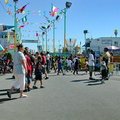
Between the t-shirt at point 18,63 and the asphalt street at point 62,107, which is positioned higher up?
the t-shirt at point 18,63

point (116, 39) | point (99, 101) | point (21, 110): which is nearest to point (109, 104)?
point (99, 101)

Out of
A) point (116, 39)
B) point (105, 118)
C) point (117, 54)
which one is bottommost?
point (105, 118)

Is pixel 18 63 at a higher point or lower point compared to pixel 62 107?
higher

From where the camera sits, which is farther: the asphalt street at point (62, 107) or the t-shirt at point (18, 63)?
the t-shirt at point (18, 63)

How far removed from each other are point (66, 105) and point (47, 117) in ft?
3.82

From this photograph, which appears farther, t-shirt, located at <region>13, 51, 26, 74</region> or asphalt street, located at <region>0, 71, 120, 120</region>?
t-shirt, located at <region>13, 51, 26, 74</region>

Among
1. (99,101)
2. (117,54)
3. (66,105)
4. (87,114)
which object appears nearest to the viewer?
(87,114)

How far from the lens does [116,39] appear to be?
42.0m

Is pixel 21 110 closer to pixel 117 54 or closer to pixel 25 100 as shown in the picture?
pixel 25 100

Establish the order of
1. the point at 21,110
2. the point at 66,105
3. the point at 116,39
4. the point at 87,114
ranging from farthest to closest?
the point at 116,39
the point at 66,105
the point at 21,110
the point at 87,114

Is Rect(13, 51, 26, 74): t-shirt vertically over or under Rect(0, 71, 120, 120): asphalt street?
over

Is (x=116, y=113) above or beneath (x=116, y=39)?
beneath

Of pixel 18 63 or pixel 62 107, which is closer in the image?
pixel 62 107

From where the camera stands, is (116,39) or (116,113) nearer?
(116,113)
